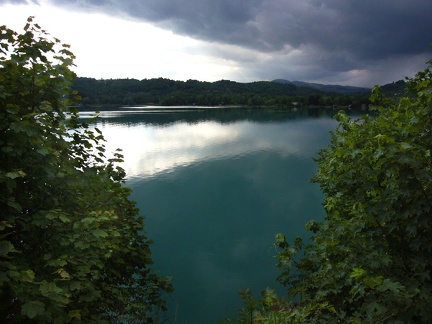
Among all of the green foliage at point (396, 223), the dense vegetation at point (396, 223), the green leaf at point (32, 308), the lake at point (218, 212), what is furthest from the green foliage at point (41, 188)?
the lake at point (218, 212)

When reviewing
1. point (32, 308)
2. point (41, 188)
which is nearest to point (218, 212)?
point (41, 188)

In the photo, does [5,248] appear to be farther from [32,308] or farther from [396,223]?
[396,223]

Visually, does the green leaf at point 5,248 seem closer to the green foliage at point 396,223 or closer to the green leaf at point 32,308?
the green leaf at point 32,308

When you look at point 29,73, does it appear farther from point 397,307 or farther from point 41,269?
point 397,307

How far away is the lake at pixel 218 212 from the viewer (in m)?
15.0

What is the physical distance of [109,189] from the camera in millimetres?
7746

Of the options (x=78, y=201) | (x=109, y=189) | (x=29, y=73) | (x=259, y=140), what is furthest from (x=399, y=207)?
(x=259, y=140)

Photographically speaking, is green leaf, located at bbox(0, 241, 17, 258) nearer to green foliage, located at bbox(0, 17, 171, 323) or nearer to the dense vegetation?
green foliage, located at bbox(0, 17, 171, 323)

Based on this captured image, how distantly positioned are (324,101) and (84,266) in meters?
180

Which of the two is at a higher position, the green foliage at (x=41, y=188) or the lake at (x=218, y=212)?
the green foliage at (x=41, y=188)

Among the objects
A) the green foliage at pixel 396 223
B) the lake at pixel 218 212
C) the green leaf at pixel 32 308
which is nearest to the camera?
the green leaf at pixel 32 308

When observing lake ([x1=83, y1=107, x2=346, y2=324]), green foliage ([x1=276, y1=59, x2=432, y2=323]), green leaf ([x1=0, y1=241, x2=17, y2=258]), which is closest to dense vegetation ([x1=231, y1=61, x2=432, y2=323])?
green foliage ([x1=276, y1=59, x2=432, y2=323])

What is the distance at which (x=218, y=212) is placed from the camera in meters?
25.0

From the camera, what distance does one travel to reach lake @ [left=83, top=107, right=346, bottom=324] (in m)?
15.0
